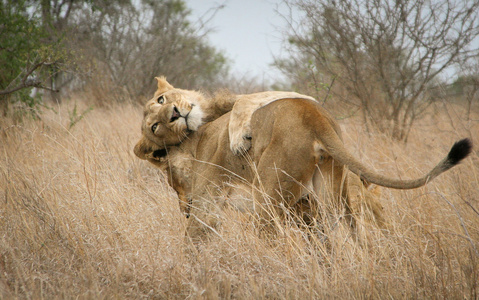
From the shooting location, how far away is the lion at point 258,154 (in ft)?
7.61

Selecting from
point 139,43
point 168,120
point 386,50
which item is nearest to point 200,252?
point 168,120

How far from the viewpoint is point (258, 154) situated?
2.51 m

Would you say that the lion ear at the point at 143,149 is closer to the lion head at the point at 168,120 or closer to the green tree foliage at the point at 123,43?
the lion head at the point at 168,120

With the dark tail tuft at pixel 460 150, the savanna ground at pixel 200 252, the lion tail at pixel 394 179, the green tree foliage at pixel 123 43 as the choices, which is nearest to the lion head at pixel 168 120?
the savanna ground at pixel 200 252

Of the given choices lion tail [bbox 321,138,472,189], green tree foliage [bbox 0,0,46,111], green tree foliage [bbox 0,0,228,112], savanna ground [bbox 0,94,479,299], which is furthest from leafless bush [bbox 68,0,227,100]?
lion tail [bbox 321,138,472,189]

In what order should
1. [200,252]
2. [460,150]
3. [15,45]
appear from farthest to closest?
[15,45]
[200,252]
[460,150]

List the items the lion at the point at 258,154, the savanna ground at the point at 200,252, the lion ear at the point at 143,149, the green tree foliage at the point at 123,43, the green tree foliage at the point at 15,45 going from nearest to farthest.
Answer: the savanna ground at the point at 200,252, the lion at the point at 258,154, the lion ear at the point at 143,149, the green tree foliage at the point at 15,45, the green tree foliage at the point at 123,43

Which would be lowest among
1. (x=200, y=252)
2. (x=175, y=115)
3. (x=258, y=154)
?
(x=200, y=252)

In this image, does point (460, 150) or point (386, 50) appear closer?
point (460, 150)

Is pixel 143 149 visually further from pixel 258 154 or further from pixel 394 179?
pixel 394 179

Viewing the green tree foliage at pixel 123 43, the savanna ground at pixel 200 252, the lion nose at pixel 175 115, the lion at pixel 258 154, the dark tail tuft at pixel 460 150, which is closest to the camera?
the dark tail tuft at pixel 460 150

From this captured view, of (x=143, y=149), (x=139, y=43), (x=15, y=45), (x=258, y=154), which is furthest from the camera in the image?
(x=139, y=43)

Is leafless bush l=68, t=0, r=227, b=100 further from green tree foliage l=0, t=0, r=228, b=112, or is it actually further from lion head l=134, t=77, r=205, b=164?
lion head l=134, t=77, r=205, b=164

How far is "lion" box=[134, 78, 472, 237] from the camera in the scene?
2318 millimetres
